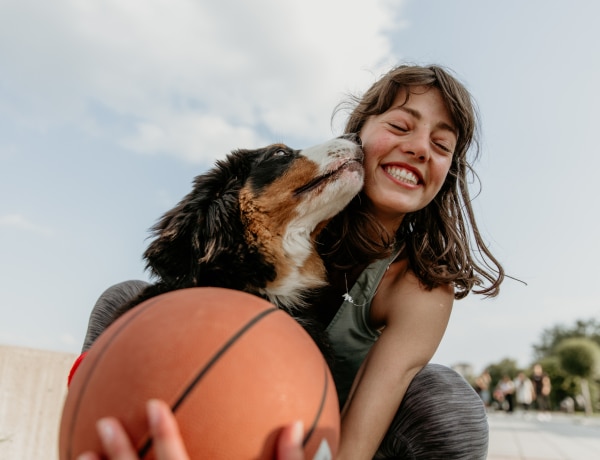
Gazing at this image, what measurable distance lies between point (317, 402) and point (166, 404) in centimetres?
46

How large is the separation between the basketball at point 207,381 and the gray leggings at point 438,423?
3.67ft

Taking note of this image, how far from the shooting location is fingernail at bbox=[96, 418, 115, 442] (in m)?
1.43

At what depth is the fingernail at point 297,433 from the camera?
1.54 metres

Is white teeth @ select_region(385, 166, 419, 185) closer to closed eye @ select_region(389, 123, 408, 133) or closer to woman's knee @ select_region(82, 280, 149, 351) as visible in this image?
closed eye @ select_region(389, 123, 408, 133)

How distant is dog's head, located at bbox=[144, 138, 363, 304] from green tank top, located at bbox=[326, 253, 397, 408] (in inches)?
9.1

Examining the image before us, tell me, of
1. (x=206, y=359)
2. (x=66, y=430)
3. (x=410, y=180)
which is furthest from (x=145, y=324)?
(x=410, y=180)

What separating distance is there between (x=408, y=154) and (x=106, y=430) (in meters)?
2.18

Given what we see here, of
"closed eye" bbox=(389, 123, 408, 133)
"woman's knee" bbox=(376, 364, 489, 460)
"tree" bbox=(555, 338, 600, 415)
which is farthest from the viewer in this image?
"tree" bbox=(555, 338, 600, 415)

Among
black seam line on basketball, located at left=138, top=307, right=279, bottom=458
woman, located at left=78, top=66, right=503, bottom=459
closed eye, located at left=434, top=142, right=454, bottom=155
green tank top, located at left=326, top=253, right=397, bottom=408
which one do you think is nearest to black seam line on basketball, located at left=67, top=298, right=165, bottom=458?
black seam line on basketball, located at left=138, top=307, right=279, bottom=458

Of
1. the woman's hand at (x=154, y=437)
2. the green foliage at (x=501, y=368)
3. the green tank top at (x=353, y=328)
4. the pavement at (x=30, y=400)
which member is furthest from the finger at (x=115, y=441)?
the green foliage at (x=501, y=368)

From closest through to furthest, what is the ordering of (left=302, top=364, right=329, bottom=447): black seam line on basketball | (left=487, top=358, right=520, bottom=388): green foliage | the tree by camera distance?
(left=302, top=364, right=329, bottom=447): black seam line on basketball, the tree, (left=487, top=358, right=520, bottom=388): green foliage

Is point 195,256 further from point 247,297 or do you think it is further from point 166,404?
point 166,404

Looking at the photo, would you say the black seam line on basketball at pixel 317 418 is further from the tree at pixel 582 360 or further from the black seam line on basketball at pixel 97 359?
the tree at pixel 582 360

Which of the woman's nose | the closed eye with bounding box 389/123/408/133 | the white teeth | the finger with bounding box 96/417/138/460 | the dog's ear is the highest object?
the closed eye with bounding box 389/123/408/133
